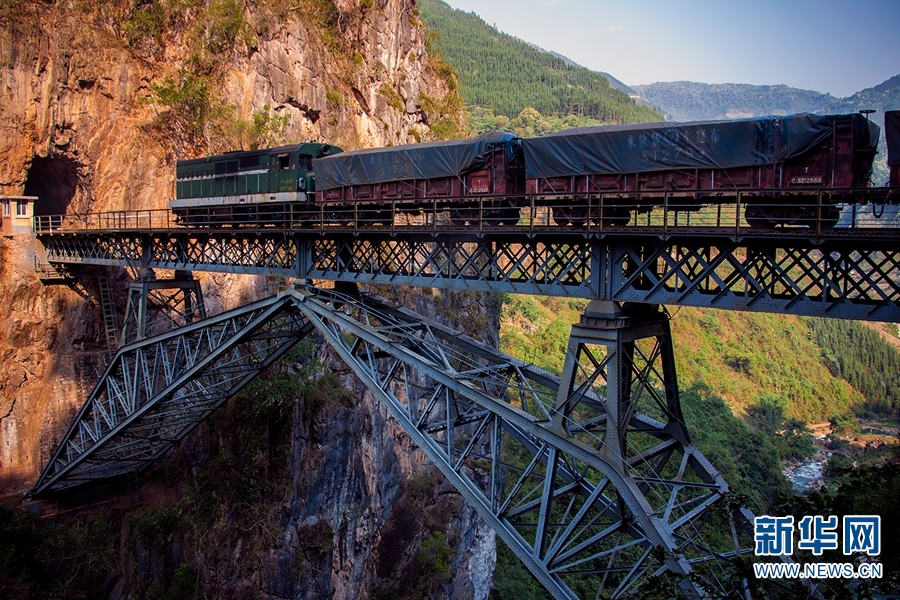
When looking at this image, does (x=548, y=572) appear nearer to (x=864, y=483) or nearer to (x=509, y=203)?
(x=864, y=483)

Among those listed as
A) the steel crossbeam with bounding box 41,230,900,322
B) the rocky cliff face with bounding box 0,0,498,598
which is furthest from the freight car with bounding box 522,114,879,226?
the rocky cliff face with bounding box 0,0,498,598

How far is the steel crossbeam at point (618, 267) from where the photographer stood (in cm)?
837

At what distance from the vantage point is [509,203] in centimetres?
1449

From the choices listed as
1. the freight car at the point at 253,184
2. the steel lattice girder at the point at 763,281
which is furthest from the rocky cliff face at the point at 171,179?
the steel lattice girder at the point at 763,281

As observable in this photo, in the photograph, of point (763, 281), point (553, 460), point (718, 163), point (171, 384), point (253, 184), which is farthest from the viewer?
point (253, 184)

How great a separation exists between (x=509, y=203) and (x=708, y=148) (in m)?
4.75

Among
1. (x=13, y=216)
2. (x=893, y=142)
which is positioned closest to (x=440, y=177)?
(x=893, y=142)

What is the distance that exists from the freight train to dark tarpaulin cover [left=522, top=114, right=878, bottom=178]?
0.02 m

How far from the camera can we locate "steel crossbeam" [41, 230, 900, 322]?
8.37m

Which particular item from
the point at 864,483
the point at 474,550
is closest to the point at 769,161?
the point at 864,483

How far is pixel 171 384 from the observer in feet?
54.2

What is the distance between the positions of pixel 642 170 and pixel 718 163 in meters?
1.26

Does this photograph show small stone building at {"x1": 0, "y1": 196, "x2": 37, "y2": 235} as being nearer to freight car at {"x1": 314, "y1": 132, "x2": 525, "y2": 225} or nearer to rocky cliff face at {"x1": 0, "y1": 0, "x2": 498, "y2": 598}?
rocky cliff face at {"x1": 0, "y1": 0, "x2": 498, "y2": 598}

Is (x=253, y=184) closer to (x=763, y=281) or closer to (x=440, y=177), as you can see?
(x=440, y=177)
